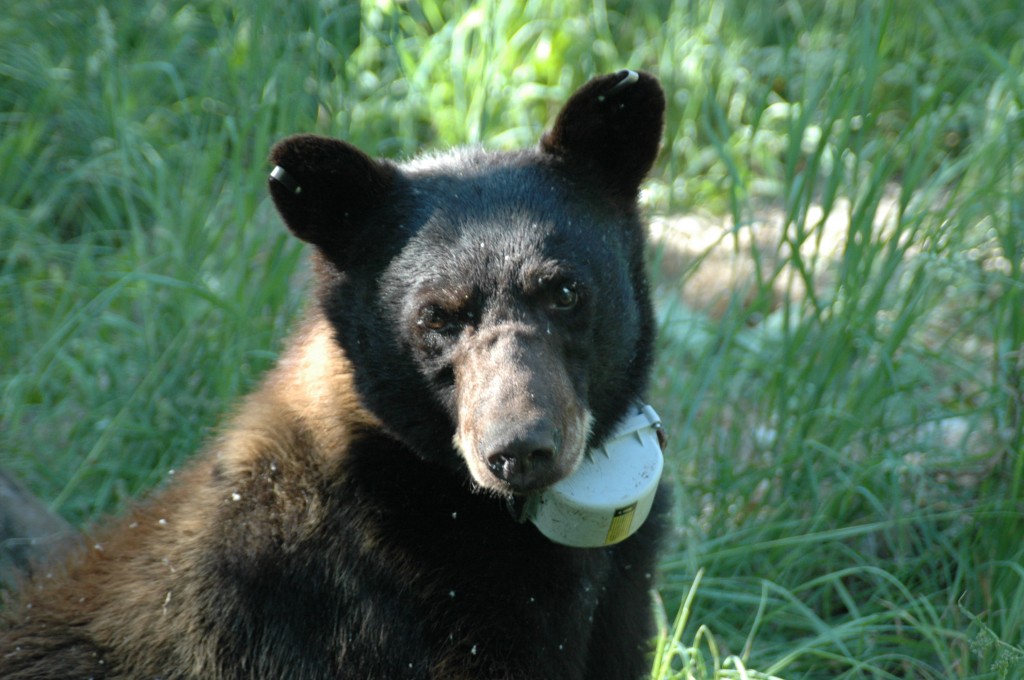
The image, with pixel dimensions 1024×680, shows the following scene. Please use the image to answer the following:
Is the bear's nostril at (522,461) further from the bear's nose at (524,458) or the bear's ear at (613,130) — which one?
the bear's ear at (613,130)

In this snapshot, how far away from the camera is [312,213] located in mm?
3004

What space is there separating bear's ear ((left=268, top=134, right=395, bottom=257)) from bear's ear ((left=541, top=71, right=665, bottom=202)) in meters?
0.48

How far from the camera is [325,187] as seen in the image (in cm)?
299

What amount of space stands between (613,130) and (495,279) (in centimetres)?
62

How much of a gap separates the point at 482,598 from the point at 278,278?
1.99 metres

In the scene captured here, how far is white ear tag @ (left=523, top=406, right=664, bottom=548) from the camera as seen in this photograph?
2.90 meters

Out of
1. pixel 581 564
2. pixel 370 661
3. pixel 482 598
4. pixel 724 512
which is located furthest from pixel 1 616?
pixel 724 512

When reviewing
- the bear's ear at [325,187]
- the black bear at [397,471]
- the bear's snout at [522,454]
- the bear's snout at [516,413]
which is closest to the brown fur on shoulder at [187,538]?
the black bear at [397,471]

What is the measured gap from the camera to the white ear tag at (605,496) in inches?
114

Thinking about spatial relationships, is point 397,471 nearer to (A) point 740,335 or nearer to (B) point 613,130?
(B) point 613,130

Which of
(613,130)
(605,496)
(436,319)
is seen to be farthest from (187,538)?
(613,130)

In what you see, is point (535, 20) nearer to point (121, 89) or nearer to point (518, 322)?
point (121, 89)

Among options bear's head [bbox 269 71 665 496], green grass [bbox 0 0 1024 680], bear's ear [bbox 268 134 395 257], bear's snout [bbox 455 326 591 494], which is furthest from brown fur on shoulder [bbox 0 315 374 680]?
green grass [bbox 0 0 1024 680]

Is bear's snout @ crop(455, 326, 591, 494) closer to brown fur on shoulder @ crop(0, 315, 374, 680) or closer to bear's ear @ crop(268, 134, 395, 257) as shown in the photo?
brown fur on shoulder @ crop(0, 315, 374, 680)
